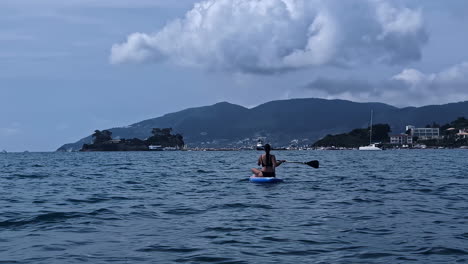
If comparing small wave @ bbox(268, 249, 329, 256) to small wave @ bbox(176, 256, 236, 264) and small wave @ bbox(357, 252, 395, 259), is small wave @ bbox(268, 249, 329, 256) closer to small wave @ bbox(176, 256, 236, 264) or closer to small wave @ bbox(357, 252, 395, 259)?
small wave @ bbox(357, 252, 395, 259)

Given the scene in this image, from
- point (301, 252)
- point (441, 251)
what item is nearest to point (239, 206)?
point (301, 252)

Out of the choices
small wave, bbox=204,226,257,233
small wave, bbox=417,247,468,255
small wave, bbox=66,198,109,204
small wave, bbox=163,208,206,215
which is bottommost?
small wave, bbox=417,247,468,255


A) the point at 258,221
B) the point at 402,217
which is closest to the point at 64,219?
the point at 258,221

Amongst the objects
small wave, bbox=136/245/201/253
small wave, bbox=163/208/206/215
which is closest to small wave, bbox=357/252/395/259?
small wave, bbox=136/245/201/253

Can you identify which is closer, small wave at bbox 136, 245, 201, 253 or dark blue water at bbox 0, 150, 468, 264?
dark blue water at bbox 0, 150, 468, 264

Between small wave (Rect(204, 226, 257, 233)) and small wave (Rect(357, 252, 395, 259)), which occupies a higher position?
small wave (Rect(204, 226, 257, 233))

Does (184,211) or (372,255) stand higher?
(184,211)

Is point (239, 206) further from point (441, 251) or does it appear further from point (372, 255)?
point (441, 251)

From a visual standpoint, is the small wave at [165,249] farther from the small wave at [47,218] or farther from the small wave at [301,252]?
the small wave at [47,218]

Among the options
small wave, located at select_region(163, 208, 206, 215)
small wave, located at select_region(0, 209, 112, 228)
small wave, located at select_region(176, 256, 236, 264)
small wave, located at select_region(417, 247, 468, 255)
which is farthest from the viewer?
small wave, located at select_region(163, 208, 206, 215)

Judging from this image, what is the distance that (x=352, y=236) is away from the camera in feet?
45.2

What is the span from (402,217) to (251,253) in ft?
24.2

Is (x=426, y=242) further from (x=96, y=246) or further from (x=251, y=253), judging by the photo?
(x=96, y=246)

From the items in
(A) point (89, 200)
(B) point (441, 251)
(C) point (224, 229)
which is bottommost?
(B) point (441, 251)
